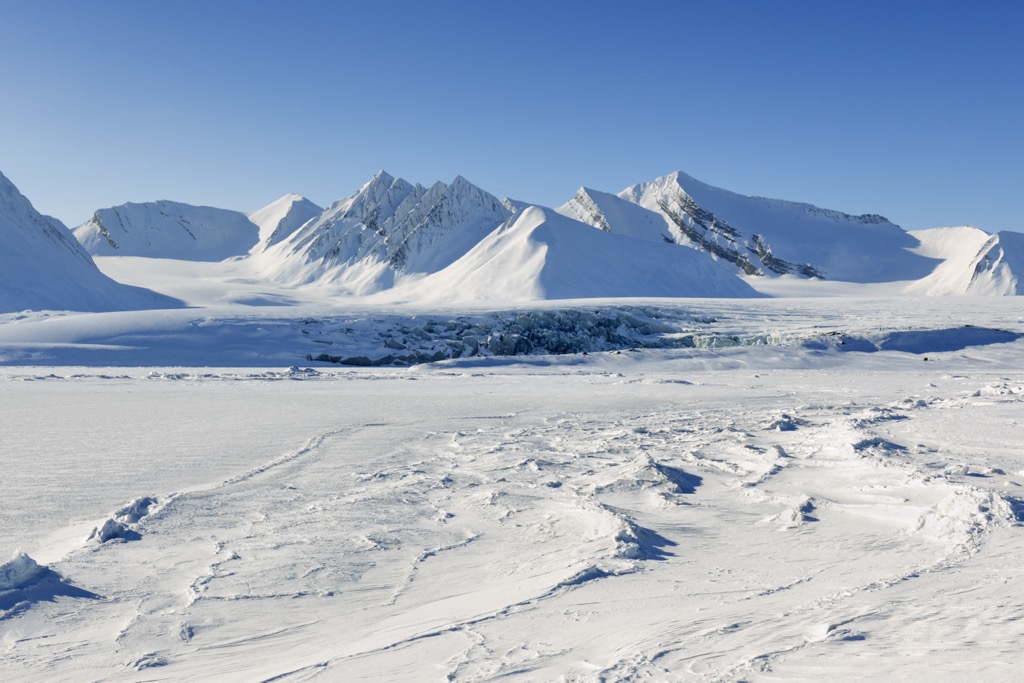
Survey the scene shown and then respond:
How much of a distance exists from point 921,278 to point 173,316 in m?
113

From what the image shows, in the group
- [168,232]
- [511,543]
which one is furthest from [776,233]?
[511,543]

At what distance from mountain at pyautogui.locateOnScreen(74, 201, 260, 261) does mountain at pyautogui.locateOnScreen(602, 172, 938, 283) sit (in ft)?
242

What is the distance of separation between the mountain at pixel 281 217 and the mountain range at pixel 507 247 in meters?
0.46

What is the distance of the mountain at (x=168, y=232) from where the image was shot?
14650 centimetres

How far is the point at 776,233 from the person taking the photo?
137 metres

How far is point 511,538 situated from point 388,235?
103147 millimetres

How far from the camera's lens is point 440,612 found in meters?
4.20

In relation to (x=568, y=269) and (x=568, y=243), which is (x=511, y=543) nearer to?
(x=568, y=269)

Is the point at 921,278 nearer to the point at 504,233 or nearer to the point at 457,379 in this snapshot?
the point at 504,233

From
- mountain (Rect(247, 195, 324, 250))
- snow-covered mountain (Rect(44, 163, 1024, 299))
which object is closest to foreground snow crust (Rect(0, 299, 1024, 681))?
snow-covered mountain (Rect(44, 163, 1024, 299))

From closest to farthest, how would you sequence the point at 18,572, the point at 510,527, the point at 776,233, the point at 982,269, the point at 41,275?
the point at 18,572, the point at 510,527, the point at 41,275, the point at 982,269, the point at 776,233

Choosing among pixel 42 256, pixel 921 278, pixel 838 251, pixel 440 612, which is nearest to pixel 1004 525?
pixel 440 612

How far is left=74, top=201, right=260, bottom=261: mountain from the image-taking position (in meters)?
146

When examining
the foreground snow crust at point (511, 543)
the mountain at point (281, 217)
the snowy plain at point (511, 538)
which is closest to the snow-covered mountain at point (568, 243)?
the mountain at point (281, 217)
